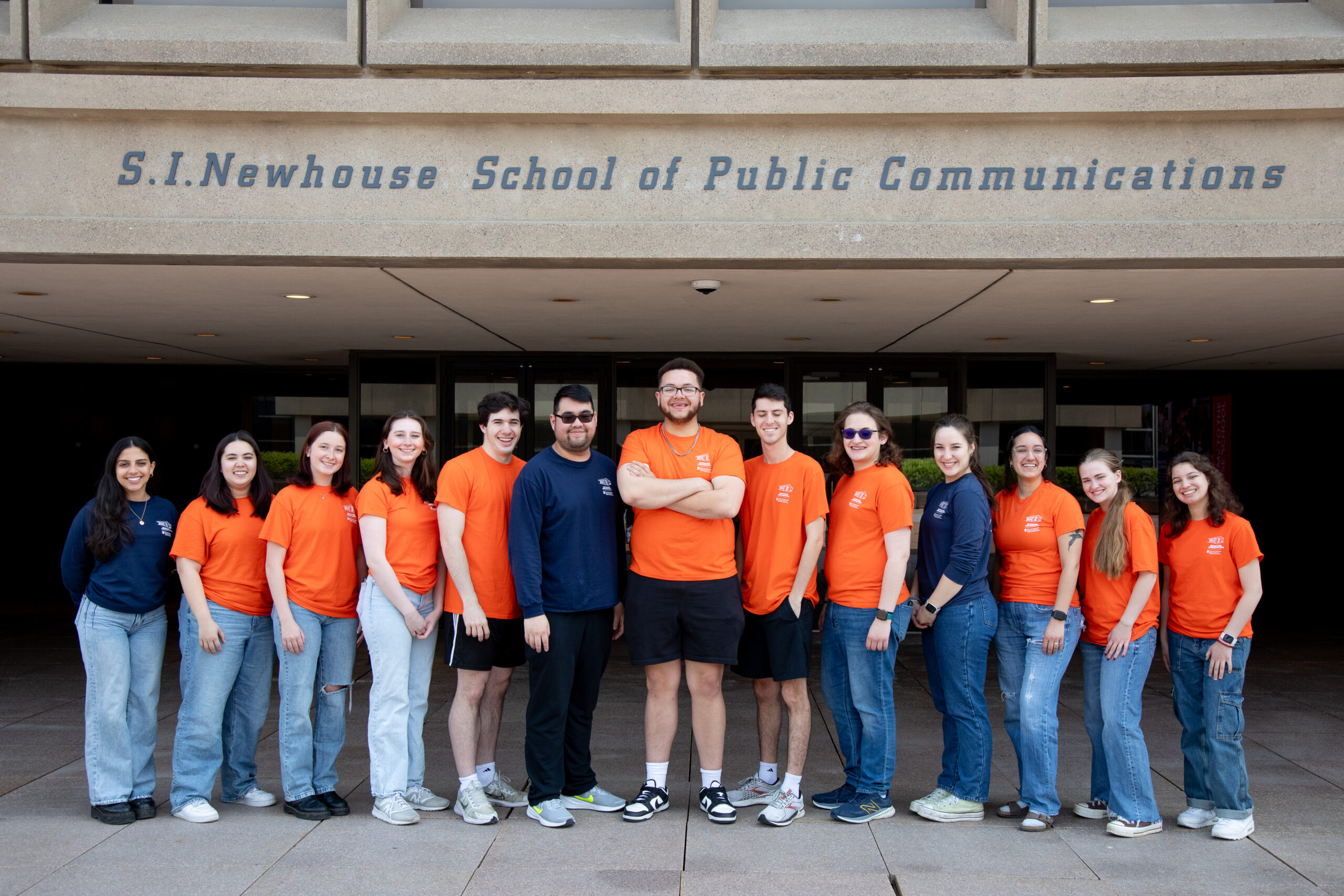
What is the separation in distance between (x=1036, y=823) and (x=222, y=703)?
3.80 meters

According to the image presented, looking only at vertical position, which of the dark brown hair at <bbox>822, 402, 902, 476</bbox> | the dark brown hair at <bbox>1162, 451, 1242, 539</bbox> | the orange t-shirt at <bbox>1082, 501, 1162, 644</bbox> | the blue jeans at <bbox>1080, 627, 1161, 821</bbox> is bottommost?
the blue jeans at <bbox>1080, 627, 1161, 821</bbox>

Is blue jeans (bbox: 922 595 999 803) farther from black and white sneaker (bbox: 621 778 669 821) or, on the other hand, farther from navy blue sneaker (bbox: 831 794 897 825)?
black and white sneaker (bbox: 621 778 669 821)

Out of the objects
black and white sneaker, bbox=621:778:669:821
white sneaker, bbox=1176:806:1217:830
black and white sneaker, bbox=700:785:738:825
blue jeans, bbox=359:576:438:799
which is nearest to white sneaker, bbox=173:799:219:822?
white sneaker, bbox=1176:806:1217:830

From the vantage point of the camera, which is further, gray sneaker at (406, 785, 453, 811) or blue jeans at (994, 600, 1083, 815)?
gray sneaker at (406, 785, 453, 811)

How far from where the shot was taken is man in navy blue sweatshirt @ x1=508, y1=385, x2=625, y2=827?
14.2 ft

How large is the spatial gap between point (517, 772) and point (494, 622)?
3.88 ft

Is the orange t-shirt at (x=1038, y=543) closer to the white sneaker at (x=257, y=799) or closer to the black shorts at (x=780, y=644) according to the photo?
the black shorts at (x=780, y=644)

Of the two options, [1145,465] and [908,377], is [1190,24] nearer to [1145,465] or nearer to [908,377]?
[908,377]

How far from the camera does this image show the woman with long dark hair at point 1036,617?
441 cm

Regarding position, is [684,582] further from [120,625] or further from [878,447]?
[120,625]

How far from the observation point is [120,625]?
4449 mm

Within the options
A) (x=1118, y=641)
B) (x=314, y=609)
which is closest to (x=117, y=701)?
(x=314, y=609)

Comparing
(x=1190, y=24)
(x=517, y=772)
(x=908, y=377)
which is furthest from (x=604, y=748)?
(x=908, y=377)

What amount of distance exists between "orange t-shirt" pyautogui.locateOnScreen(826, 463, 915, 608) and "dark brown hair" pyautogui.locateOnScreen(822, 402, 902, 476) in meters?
0.12
